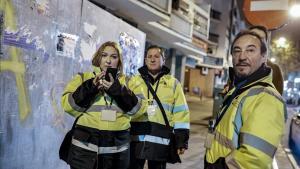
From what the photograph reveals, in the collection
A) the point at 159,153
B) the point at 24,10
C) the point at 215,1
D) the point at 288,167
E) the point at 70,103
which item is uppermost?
the point at 215,1

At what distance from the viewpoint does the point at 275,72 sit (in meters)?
4.45

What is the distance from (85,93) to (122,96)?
13.6 inches

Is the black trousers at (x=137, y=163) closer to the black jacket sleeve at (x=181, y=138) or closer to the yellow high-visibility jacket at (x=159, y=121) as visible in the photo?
the yellow high-visibility jacket at (x=159, y=121)

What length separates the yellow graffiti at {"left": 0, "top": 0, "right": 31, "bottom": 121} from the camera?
377cm

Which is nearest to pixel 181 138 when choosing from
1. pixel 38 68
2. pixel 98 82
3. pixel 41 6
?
pixel 98 82

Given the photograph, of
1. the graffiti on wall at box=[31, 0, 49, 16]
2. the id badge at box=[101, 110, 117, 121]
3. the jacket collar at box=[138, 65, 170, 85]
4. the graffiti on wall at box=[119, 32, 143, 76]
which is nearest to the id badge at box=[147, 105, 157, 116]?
the jacket collar at box=[138, 65, 170, 85]

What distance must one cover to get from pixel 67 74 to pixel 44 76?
0.61m

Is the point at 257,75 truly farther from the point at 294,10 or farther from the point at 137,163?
the point at 294,10

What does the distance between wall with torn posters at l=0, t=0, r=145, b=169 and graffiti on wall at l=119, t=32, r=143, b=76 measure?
1.60 metres

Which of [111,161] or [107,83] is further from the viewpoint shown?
[111,161]

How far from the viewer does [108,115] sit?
3410 millimetres

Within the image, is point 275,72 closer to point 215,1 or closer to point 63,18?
point 63,18

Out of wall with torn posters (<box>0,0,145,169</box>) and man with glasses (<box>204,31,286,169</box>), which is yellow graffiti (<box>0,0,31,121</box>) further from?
man with glasses (<box>204,31,286,169</box>)

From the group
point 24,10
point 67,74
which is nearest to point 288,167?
point 67,74
